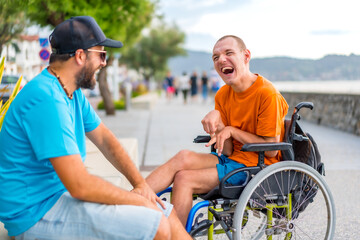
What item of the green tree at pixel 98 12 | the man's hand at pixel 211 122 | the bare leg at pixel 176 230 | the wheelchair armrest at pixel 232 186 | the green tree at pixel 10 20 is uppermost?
the green tree at pixel 98 12

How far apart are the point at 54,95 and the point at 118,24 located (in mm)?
8811

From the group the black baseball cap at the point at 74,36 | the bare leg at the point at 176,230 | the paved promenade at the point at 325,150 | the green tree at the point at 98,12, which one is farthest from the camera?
the green tree at the point at 98,12

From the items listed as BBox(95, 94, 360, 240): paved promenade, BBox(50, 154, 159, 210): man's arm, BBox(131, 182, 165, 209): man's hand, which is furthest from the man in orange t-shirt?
BBox(95, 94, 360, 240): paved promenade

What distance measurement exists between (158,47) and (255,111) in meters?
44.4

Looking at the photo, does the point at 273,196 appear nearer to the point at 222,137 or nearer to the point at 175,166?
the point at 222,137

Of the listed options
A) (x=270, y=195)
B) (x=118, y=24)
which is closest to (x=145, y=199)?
(x=270, y=195)

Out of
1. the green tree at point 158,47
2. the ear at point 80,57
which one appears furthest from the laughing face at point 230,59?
the green tree at point 158,47

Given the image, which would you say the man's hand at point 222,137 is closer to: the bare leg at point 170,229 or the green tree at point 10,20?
the bare leg at point 170,229

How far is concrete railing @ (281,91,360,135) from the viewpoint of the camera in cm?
970

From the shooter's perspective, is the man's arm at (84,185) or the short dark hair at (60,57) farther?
the short dark hair at (60,57)

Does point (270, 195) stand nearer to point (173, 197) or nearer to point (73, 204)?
point (173, 197)

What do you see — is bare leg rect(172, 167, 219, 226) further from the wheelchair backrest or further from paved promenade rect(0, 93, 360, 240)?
paved promenade rect(0, 93, 360, 240)

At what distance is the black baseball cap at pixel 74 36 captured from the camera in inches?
77.1

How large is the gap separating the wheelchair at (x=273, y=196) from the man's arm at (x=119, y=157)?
0.38 metres
